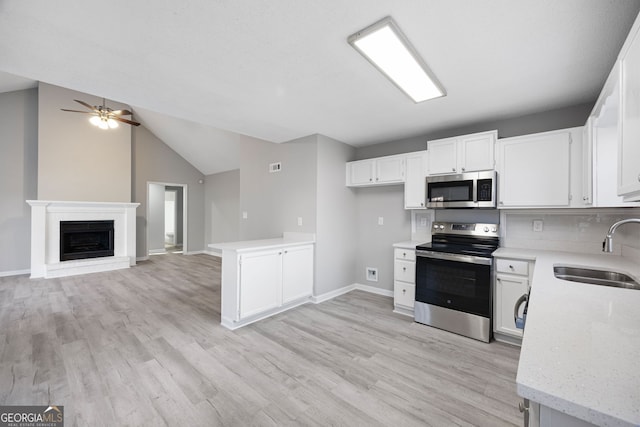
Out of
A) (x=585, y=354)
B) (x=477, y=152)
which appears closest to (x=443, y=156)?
(x=477, y=152)

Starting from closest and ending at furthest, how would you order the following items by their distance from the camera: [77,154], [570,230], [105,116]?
Result: [570,230]
[105,116]
[77,154]

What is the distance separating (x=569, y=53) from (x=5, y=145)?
27.8ft

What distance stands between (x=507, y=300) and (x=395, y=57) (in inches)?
97.1

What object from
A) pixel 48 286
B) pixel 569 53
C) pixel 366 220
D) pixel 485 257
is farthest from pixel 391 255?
pixel 48 286

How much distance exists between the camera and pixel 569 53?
1801 millimetres

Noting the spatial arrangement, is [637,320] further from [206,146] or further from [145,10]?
[206,146]

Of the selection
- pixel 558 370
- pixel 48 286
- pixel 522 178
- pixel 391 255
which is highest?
pixel 522 178

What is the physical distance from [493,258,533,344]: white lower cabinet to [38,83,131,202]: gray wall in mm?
7379

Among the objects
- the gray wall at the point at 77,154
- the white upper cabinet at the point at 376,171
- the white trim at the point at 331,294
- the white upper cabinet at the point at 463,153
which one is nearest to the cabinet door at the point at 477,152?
the white upper cabinet at the point at 463,153

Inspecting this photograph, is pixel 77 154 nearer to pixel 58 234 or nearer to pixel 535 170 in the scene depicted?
pixel 58 234

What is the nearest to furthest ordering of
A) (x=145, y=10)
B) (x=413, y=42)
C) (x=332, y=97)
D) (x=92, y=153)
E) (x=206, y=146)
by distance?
(x=145, y=10)
(x=413, y=42)
(x=332, y=97)
(x=92, y=153)
(x=206, y=146)

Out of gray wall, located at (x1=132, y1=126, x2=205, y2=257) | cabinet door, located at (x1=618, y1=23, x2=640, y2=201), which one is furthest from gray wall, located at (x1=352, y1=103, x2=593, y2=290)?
gray wall, located at (x1=132, y1=126, x2=205, y2=257)

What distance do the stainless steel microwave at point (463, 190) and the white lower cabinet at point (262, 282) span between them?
5.91ft

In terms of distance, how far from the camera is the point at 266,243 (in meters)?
3.36
